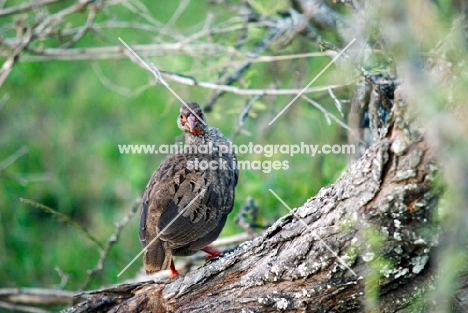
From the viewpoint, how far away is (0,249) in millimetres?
9609

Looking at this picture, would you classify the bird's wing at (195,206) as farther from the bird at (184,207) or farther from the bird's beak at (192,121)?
the bird's beak at (192,121)

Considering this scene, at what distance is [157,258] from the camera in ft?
15.9

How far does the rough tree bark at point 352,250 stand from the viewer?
3059 millimetres

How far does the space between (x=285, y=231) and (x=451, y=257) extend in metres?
1.47

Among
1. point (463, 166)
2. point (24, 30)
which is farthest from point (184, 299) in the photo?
point (24, 30)

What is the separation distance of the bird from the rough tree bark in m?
0.70

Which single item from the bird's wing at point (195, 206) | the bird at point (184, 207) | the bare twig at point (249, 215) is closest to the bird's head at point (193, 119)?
the bird at point (184, 207)

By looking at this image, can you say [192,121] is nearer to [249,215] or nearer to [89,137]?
[249,215]

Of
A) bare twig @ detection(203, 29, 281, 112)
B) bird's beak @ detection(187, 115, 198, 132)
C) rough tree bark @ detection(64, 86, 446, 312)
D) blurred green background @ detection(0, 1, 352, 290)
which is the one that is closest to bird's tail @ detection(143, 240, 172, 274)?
rough tree bark @ detection(64, 86, 446, 312)

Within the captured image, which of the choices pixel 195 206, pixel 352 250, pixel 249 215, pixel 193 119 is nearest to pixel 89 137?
pixel 249 215

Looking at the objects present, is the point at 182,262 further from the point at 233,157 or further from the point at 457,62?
the point at 457,62

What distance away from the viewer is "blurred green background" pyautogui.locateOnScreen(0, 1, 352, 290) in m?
8.50

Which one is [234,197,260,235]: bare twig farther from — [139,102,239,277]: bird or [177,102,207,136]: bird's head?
[177,102,207,136]: bird's head

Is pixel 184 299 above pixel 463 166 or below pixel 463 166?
below
